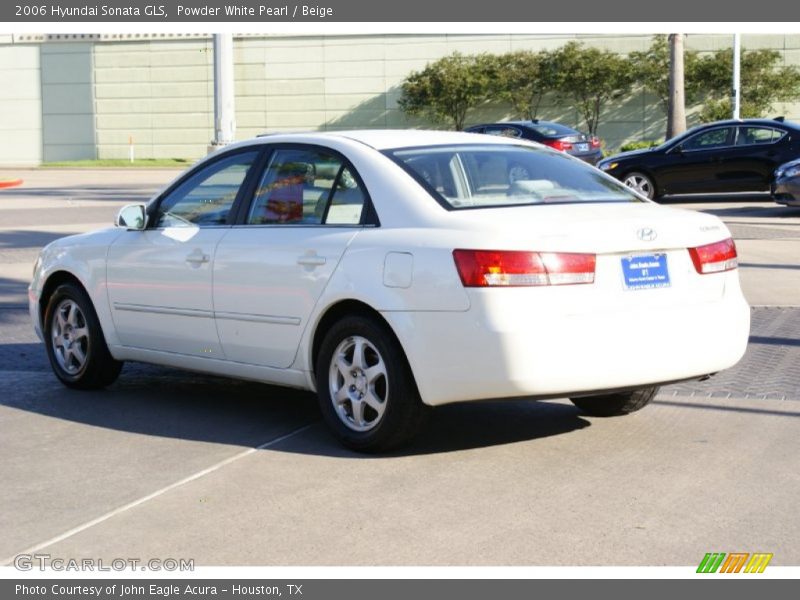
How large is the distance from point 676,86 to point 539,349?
33860 millimetres

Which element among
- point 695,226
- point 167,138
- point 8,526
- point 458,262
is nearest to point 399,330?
point 458,262

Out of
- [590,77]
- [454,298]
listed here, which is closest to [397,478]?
[454,298]

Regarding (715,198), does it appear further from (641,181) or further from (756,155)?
(641,181)

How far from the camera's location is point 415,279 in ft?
21.3

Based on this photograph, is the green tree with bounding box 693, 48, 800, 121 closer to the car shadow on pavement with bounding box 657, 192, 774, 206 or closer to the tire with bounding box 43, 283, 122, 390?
the car shadow on pavement with bounding box 657, 192, 774, 206

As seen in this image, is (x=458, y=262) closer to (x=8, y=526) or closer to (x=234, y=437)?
(x=234, y=437)

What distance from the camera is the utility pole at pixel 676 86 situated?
38406mm

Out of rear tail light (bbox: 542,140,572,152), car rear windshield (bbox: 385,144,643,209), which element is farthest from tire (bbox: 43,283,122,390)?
rear tail light (bbox: 542,140,572,152)

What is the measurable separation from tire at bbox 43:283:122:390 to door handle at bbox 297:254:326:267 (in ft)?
6.61

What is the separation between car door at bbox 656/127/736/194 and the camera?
24.3m

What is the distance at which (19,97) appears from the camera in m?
55.2

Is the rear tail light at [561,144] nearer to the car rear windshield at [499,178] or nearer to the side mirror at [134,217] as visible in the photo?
the side mirror at [134,217]
